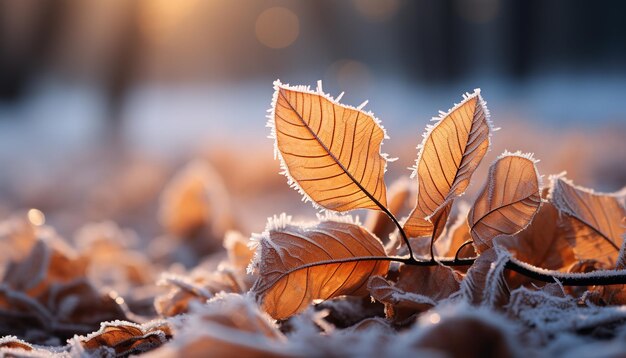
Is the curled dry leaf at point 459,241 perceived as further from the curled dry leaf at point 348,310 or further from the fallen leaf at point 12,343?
the fallen leaf at point 12,343

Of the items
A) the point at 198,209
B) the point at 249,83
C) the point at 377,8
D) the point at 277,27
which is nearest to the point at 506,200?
the point at 198,209

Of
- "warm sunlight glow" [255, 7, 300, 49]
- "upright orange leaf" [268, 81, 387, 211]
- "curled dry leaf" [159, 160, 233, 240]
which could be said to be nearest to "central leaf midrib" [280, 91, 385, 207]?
"upright orange leaf" [268, 81, 387, 211]

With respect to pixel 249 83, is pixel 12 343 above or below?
below

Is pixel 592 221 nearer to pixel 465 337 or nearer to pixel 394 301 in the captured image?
pixel 394 301

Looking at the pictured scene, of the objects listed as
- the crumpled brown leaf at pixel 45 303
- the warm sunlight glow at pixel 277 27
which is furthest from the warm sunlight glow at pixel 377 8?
the crumpled brown leaf at pixel 45 303

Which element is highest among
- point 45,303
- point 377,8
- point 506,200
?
point 377,8

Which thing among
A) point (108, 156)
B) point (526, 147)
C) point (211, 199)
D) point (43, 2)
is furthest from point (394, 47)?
point (211, 199)

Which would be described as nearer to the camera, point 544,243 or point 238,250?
point 544,243
